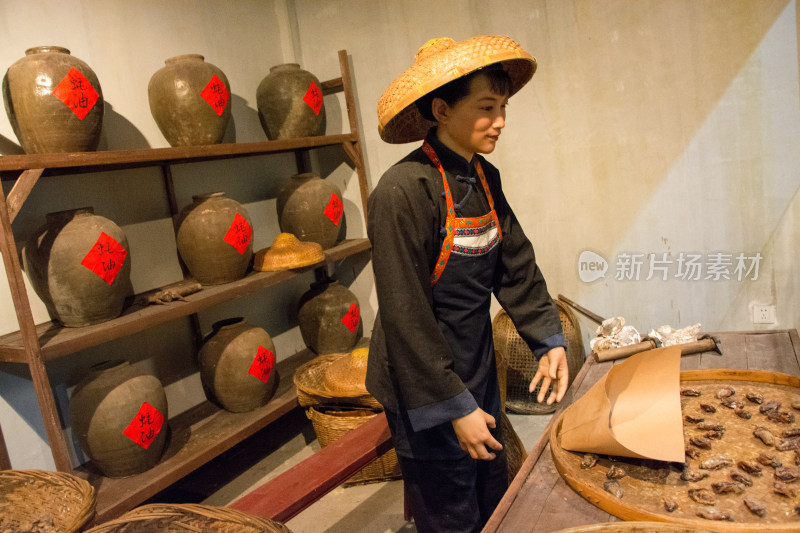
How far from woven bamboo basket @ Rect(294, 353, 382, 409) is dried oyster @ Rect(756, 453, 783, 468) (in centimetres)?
166

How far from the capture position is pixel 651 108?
274 centimetres

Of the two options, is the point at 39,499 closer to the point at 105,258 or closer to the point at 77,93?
the point at 105,258

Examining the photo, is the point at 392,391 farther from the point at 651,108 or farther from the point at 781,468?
the point at 651,108

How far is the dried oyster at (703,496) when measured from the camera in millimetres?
961

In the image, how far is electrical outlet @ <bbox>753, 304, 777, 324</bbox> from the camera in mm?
2670

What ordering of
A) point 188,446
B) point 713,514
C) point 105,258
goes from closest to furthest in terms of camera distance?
1. point 713,514
2. point 105,258
3. point 188,446

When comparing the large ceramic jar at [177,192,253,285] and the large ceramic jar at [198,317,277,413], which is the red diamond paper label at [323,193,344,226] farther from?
the large ceramic jar at [198,317,277,413]

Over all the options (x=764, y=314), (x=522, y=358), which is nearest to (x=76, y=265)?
(x=522, y=358)

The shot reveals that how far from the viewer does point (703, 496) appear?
973mm

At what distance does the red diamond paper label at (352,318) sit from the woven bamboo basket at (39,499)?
1.77m

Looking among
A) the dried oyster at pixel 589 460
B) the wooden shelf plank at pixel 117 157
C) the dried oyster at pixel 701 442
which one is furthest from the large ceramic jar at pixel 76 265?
the dried oyster at pixel 701 442

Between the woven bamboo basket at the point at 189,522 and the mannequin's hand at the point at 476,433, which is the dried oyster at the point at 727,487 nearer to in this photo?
the mannequin's hand at the point at 476,433

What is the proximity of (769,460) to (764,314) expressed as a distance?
75.4 inches

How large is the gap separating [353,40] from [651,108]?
168 cm
